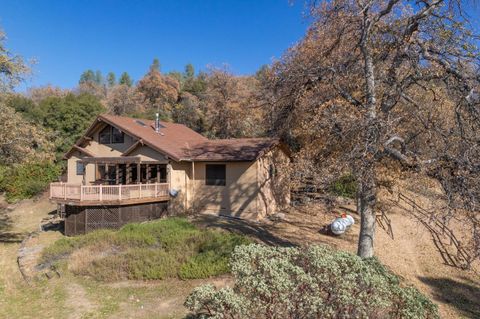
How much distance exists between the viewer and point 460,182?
6.36m

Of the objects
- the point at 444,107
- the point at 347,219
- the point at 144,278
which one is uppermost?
the point at 444,107

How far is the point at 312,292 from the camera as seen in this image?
4879mm

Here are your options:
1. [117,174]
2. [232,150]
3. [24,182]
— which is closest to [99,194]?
[117,174]

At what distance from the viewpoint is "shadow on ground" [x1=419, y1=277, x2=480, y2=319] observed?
9.12 m

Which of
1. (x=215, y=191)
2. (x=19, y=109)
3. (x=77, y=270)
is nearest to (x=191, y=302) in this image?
(x=77, y=270)

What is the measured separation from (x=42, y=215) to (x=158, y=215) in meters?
10.3

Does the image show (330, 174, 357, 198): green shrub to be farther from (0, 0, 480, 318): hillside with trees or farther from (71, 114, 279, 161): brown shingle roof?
(71, 114, 279, 161): brown shingle roof

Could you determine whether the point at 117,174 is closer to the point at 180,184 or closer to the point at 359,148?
the point at 180,184

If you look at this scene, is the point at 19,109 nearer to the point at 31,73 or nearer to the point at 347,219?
the point at 31,73

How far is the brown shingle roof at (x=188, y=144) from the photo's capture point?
18281 millimetres

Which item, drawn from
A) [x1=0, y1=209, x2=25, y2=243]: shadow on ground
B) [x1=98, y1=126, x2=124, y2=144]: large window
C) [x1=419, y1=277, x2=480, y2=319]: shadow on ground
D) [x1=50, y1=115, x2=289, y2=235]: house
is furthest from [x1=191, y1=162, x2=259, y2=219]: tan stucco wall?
[x1=0, y1=209, x2=25, y2=243]: shadow on ground

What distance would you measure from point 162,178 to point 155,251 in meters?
8.25

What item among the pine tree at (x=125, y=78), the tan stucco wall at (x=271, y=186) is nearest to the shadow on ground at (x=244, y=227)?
the tan stucco wall at (x=271, y=186)

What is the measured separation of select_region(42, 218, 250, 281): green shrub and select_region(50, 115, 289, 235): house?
2.07 meters
